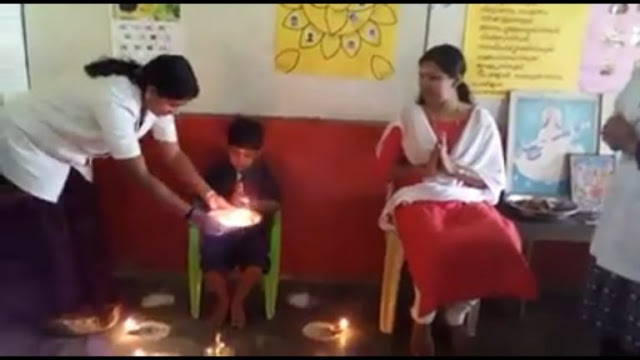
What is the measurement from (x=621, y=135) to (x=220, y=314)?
154 cm

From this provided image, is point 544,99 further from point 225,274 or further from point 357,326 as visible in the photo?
point 225,274

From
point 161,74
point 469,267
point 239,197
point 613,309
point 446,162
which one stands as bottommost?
point 613,309

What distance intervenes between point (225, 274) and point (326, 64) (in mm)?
881

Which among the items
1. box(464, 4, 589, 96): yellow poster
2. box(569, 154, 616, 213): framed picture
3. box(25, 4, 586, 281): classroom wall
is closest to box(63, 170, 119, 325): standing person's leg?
box(25, 4, 586, 281): classroom wall

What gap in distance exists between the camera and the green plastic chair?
3184mm

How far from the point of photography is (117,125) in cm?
277

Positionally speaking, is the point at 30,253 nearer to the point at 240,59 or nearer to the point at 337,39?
the point at 240,59

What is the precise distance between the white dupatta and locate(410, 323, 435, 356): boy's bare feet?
1.23ft

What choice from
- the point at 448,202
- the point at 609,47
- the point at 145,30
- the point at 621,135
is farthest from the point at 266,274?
the point at 609,47

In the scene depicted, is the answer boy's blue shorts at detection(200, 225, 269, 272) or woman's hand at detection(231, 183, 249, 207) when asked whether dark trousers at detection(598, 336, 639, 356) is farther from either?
woman's hand at detection(231, 183, 249, 207)

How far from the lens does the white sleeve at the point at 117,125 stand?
2771 millimetres

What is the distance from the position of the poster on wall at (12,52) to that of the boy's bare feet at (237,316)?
1.14 metres

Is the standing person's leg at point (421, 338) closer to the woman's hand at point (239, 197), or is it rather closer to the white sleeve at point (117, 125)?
the woman's hand at point (239, 197)

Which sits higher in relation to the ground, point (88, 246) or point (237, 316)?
point (88, 246)
